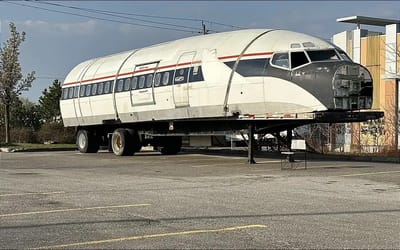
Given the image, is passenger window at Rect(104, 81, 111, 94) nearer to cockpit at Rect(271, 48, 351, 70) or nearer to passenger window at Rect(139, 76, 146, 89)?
passenger window at Rect(139, 76, 146, 89)

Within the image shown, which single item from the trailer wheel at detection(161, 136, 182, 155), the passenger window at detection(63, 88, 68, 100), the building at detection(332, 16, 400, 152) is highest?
the building at detection(332, 16, 400, 152)

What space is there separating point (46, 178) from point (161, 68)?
9.55 metres

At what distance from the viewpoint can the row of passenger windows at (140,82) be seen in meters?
23.8

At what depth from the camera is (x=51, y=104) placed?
185 feet

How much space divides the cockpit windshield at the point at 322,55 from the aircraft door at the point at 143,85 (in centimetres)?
769

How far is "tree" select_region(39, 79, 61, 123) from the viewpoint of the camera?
183 ft

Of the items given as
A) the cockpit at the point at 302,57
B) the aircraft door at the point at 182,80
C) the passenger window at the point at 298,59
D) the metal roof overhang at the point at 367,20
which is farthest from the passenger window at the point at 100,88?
the metal roof overhang at the point at 367,20

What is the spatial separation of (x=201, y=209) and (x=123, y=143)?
714 inches

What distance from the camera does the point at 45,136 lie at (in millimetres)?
47250

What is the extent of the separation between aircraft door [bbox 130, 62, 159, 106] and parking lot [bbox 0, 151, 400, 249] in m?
7.70

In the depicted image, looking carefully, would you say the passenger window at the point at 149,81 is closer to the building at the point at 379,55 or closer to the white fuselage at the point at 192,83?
the white fuselage at the point at 192,83

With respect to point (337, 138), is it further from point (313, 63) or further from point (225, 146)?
point (313, 63)

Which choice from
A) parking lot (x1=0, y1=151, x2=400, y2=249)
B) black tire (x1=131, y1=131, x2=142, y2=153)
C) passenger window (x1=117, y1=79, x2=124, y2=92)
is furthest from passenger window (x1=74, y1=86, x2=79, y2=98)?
parking lot (x1=0, y1=151, x2=400, y2=249)

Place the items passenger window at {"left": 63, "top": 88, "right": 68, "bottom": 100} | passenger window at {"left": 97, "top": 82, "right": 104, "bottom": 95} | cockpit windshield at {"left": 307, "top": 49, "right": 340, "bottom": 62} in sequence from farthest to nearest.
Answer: passenger window at {"left": 63, "top": 88, "right": 68, "bottom": 100} < passenger window at {"left": 97, "top": 82, "right": 104, "bottom": 95} < cockpit windshield at {"left": 307, "top": 49, "right": 340, "bottom": 62}
